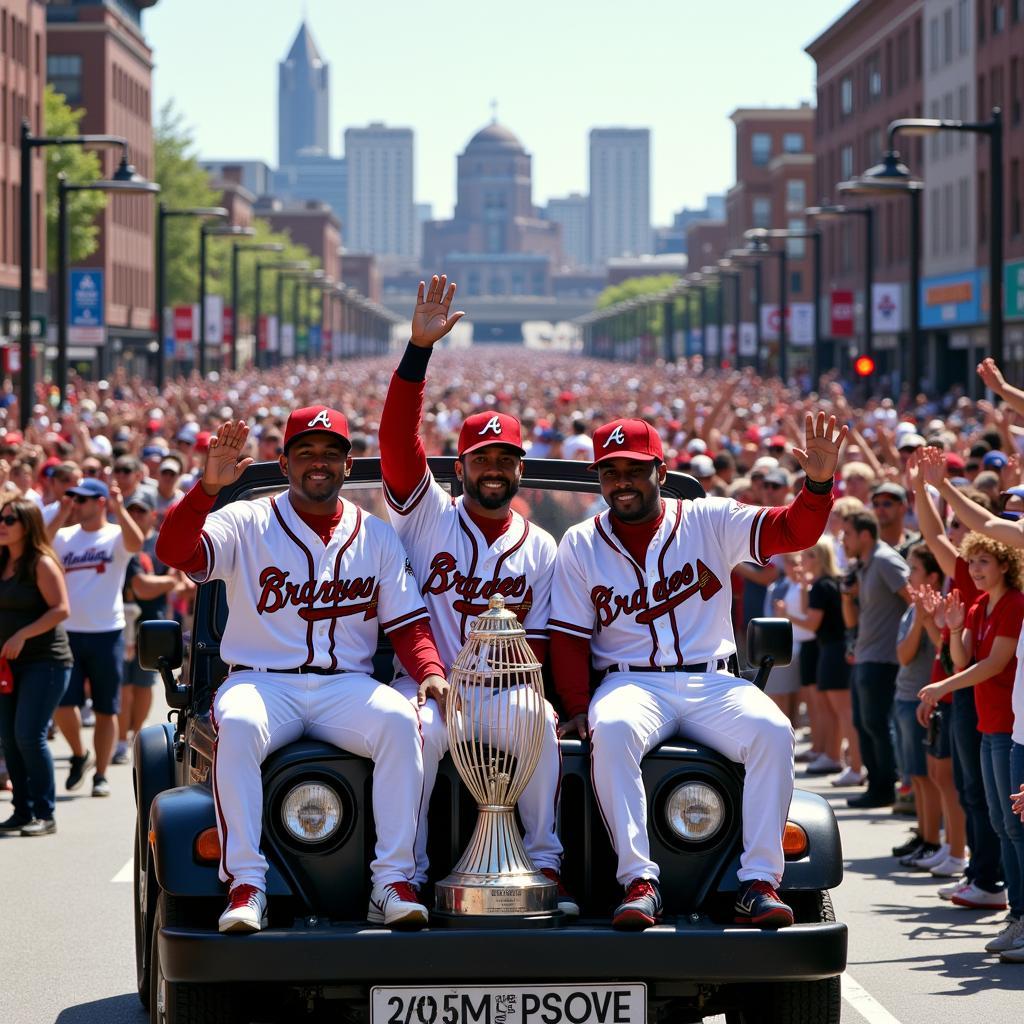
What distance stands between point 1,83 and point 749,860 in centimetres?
6593

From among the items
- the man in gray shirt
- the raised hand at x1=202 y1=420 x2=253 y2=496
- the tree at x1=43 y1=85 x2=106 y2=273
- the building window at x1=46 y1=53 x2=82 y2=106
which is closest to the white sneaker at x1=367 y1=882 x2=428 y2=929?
the raised hand at x1=202 y1=420 x2=253 y2=496

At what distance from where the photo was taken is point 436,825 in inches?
249

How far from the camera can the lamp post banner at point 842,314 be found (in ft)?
193

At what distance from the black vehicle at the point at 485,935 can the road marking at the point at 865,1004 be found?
130 centimetres

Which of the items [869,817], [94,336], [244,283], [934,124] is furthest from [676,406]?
[244,283]

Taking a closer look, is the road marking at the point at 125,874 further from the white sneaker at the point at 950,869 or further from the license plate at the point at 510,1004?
the license plate at the point at 510,1004

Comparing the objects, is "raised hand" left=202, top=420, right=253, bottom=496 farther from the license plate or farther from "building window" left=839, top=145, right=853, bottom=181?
"building window" left=839, top=145, right=853, bottom=181

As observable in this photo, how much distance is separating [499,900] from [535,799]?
38cm

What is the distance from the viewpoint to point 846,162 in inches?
3733

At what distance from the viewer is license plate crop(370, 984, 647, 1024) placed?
5.89 metres

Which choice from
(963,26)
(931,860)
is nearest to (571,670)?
(931,860)

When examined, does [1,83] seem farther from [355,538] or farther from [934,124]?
[355,538]

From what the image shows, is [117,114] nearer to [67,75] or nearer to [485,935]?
[67,75]

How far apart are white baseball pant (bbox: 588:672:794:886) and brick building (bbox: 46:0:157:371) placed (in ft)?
280
